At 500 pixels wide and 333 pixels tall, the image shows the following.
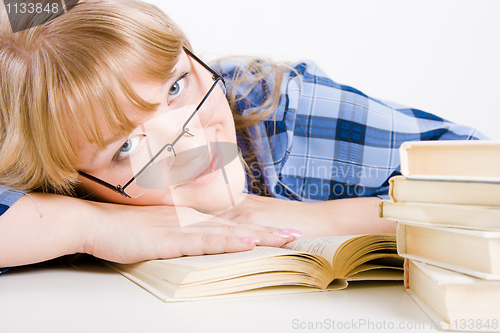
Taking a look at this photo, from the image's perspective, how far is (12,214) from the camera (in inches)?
30.6

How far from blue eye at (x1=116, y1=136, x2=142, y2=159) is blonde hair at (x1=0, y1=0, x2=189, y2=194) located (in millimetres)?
62

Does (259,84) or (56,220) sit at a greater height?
(259,84)

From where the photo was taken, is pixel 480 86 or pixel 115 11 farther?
pixel 480 86

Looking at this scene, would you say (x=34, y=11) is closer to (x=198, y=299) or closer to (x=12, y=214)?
(x=12, y=214)

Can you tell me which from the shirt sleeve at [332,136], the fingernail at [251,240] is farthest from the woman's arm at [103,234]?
the shirt sleeve at [332,136]

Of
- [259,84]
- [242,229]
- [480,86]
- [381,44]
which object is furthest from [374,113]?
[480,86]

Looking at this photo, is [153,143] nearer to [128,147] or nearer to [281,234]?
[128,147]

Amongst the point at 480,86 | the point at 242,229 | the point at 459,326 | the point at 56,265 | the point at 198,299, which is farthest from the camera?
the point at 480,86

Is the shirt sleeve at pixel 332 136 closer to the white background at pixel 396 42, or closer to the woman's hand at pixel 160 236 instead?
the woman's hand at pixel 160 236

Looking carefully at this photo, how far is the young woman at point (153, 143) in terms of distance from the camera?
77 centimetres

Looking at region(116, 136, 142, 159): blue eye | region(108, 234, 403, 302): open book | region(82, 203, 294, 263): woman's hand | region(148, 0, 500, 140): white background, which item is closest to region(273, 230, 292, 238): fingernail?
region(82, 203, 294, 263): woman's hand

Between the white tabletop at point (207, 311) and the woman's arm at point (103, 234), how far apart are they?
0.41ft

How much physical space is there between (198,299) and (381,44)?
2.20 m

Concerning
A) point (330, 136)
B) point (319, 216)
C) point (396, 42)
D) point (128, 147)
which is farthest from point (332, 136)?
point (396, 42)
